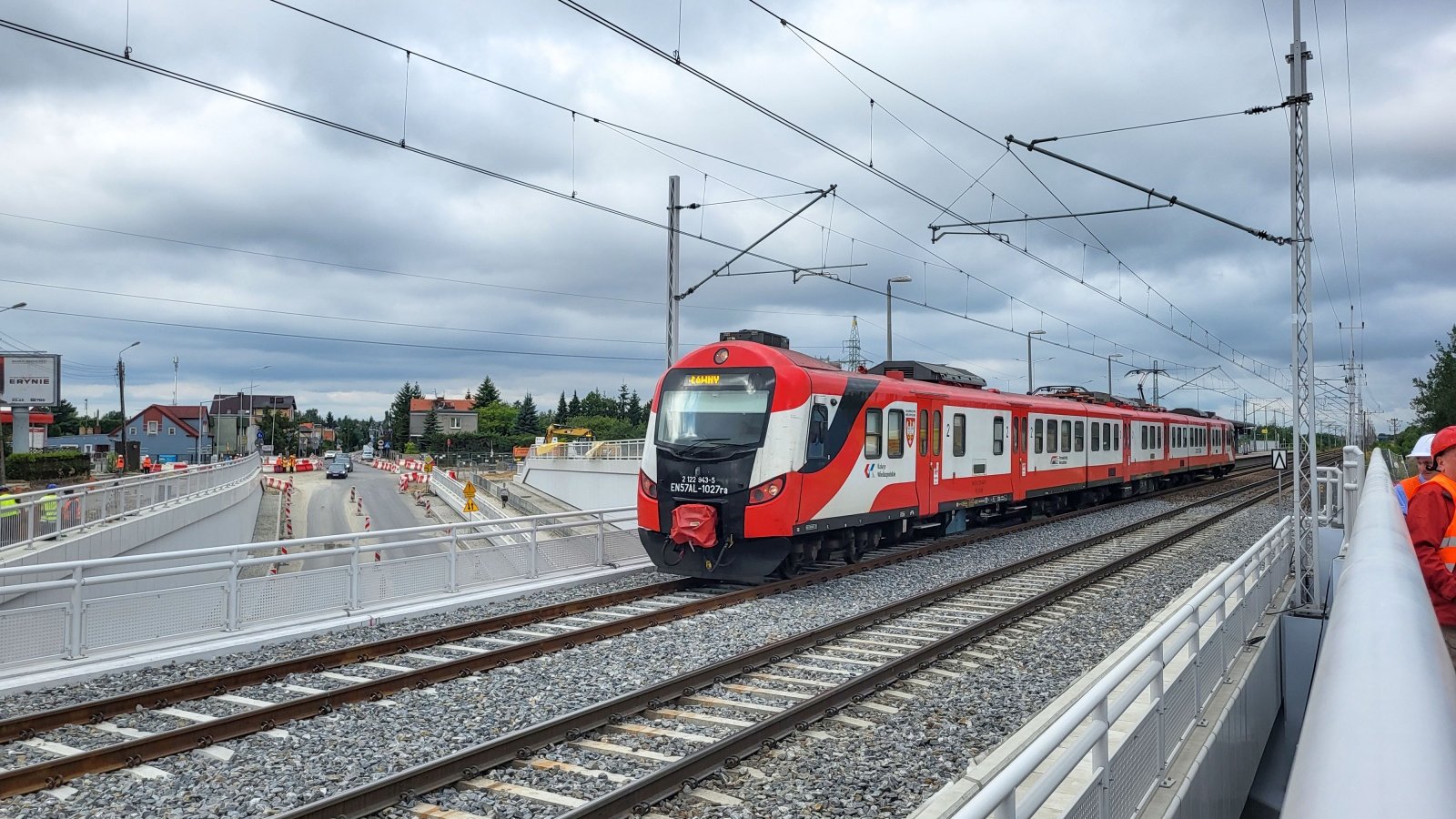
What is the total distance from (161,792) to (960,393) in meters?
14.7

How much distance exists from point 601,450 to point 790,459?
3098cm

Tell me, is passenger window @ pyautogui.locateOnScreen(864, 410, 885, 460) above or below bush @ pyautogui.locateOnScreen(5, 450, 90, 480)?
above

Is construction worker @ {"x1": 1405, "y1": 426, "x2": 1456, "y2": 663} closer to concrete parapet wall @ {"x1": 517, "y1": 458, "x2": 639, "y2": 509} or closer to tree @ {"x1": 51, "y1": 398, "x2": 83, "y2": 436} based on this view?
concrete parapet wall @ {"x1": 517, "y1": 458, "x2": 639, "y2": 509}

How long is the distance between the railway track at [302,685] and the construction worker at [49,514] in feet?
33.4

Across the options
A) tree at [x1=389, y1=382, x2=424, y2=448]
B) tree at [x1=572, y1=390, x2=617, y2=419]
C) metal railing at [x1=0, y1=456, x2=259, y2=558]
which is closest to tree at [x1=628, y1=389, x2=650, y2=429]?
tree at [x1=572, y1=390, x2=617, y2=419]

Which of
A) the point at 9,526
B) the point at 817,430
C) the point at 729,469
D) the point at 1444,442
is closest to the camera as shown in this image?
the point at 1444,442

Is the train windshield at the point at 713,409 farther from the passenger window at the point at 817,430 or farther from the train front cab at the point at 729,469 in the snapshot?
the passenger window at the point at 817,430

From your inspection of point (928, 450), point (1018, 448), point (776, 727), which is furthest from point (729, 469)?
point (1018, 448)

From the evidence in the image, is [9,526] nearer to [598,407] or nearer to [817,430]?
[817,430]

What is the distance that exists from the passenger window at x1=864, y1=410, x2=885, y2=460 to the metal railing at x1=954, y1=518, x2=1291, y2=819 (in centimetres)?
637

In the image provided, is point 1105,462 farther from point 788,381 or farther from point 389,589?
point 389,589

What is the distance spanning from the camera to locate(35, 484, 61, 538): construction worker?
15812mm

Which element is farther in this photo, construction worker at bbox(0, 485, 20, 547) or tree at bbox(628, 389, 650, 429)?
tree at bbox(628, 389, 650, 429)

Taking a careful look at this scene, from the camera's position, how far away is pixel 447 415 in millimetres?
136000
